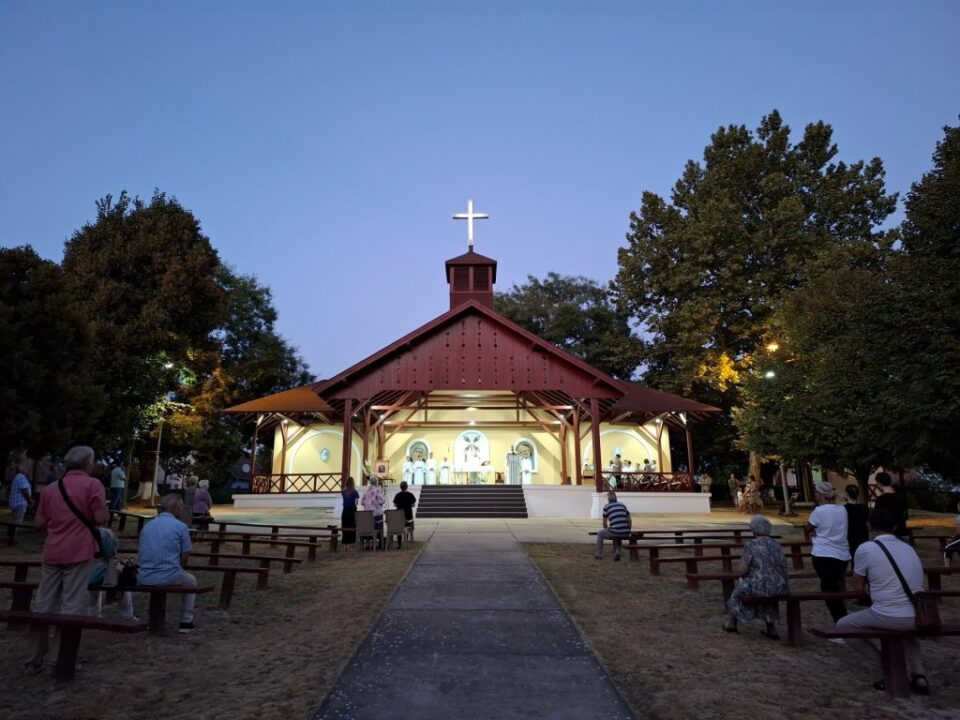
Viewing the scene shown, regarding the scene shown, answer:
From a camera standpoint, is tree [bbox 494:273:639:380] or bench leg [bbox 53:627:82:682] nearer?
bench leg [bbox 53:627:82:682]

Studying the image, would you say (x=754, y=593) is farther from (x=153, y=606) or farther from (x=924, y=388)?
(x=924, y=388)

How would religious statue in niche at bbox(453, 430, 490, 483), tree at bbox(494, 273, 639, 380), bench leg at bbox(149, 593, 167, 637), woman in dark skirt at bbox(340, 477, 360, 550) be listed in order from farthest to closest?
1. tree at bbox(494, 273, 639, 380)
2. religious statue in niche at bbox(453, 430, 490, 483)
3. woman in dark skirt at bbox(340, 477, 360, 550)
4. bench leg at bbox(149, 593, 167, 637)

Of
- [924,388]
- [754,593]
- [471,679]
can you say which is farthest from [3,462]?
[924,388]

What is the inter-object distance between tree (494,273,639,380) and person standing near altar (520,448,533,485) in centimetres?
919

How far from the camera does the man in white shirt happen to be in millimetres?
4707

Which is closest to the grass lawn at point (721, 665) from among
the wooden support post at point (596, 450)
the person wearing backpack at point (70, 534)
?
the person wearing backpack at point (70, 534)

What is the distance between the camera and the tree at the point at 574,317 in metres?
39.7

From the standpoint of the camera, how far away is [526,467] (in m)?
28.9

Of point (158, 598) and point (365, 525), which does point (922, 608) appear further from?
point (365, 525)

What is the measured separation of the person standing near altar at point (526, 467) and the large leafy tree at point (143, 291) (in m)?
14.8

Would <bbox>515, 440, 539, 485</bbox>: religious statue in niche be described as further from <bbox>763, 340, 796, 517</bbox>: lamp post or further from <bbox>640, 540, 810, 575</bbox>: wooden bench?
<bbox>640, 540, 810, 575</bbox>: wooden bench

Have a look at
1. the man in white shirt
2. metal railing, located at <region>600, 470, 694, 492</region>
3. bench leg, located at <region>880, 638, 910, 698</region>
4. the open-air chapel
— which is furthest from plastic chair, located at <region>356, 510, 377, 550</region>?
metal railing, located at <region>600, 470, 694, 492</region>

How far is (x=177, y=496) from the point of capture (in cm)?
661

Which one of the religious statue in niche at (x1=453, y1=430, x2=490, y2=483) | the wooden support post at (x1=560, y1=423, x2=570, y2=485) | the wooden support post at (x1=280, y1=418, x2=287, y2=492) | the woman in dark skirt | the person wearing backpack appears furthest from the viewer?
the wooden support post at (x1=280, y1=418, x2=287, y2=492)
